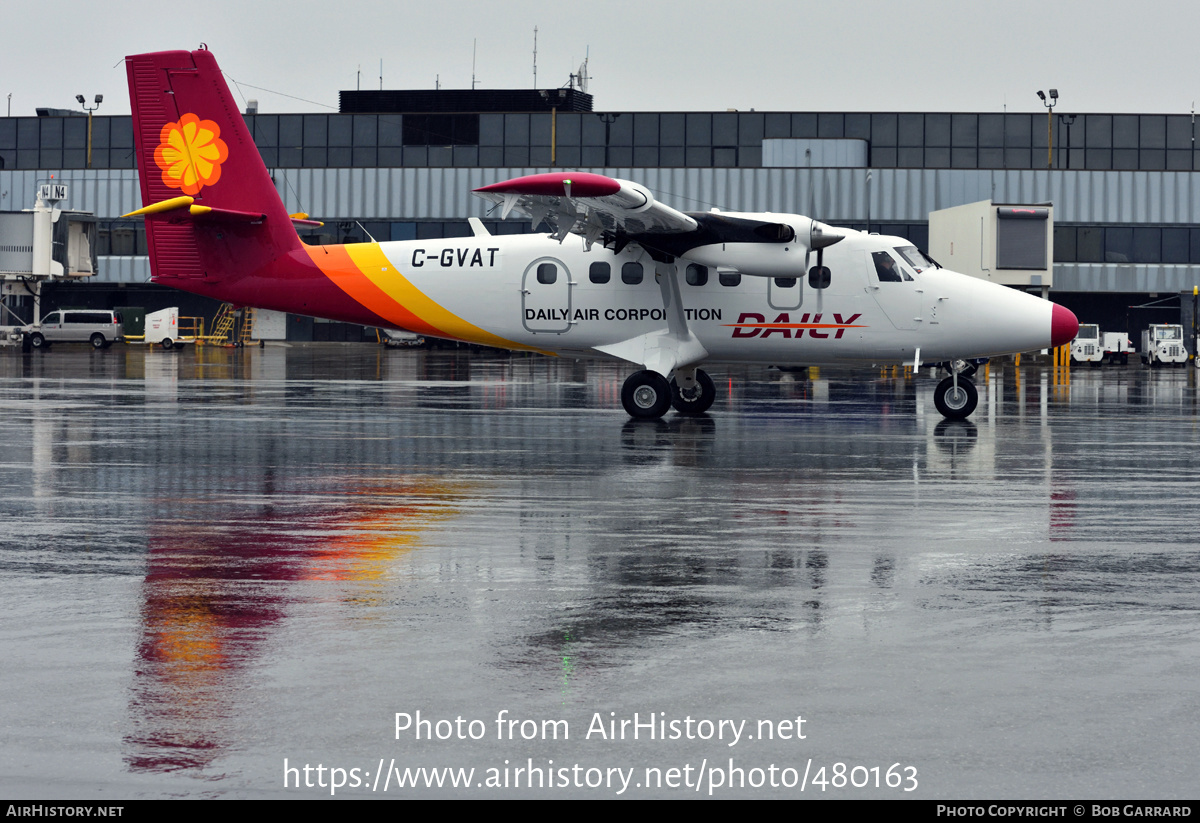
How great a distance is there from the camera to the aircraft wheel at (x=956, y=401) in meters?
21.1

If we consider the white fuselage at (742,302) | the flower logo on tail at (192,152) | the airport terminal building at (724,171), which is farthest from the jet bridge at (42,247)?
the white fuselage at (742,302)

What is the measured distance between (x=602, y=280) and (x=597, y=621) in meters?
14.4

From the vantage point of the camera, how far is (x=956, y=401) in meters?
21.2

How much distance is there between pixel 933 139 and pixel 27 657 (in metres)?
77.9

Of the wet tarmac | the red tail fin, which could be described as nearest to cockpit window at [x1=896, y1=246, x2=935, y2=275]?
the wet tarmac

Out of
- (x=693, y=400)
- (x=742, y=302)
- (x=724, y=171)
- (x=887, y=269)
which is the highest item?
(x=724, y=171)

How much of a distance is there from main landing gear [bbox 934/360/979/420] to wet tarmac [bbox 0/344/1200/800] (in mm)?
4391

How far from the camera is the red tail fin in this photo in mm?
22125

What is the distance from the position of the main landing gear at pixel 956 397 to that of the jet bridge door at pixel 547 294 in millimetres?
6088

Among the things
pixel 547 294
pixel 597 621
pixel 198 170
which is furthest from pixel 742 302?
pixel 597 621

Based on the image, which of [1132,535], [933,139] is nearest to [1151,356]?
[933,139]

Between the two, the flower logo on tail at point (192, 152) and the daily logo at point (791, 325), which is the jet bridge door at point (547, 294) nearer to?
the daily logo at point (791, 325)

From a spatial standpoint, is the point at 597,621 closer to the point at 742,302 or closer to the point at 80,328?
the point at 742,302

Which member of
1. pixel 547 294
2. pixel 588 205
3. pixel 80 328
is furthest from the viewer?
pixel 80 328
